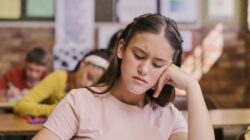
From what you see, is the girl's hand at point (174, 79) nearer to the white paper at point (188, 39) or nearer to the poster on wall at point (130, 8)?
the poster on wall at point (130, 8)

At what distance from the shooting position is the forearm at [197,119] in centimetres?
136

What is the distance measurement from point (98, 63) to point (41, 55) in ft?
5.13

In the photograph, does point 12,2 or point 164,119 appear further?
point 12,2

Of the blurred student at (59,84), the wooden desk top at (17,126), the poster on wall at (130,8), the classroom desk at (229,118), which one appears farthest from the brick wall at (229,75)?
the wooden desk top at (17,126)

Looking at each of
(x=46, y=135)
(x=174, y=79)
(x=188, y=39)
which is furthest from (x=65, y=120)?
(x=188, y=39)

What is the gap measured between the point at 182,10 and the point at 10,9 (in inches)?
75.7

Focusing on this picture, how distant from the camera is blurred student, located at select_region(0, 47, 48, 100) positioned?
3.90 meters

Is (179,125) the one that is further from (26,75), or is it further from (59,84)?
(26,75)

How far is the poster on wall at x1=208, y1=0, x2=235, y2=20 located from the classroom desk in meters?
1.87

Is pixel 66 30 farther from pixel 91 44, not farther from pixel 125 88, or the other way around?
pixel 125 88

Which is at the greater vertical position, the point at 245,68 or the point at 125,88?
the point at 125,88

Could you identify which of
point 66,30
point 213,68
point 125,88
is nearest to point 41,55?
point 66,30

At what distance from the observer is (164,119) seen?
1.43m

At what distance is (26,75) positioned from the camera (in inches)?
160
